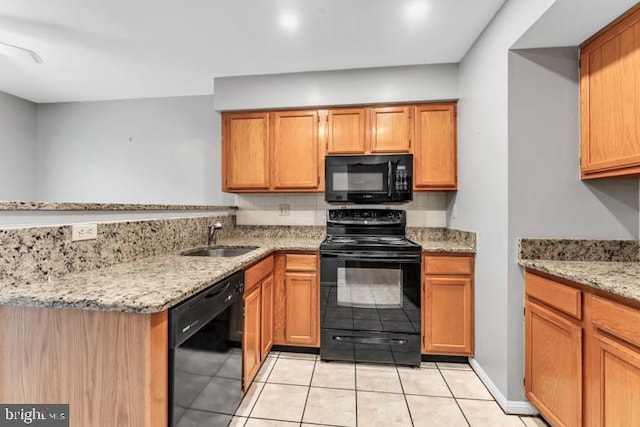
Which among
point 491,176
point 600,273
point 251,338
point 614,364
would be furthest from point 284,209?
point 614,364

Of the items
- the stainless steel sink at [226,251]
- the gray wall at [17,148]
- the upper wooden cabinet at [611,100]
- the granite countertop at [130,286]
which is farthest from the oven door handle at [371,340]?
the gray wall at [17,148]

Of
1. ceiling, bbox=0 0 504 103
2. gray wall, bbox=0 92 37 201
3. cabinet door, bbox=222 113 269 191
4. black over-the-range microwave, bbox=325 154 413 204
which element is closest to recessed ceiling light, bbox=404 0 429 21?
ceiling, bbox=0 0 504 103

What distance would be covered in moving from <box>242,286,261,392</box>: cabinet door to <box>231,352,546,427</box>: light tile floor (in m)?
0.14

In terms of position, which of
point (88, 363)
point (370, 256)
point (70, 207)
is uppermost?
point (70, 207)

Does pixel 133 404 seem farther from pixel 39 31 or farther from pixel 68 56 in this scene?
pixel 68 56

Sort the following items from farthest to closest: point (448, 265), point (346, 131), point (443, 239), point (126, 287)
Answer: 1. point (443, 239)
2. point (346, 131)
3. point (448, 265)
4. point (126, 287)

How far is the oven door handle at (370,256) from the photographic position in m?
2.26

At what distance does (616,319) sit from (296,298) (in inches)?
73.9

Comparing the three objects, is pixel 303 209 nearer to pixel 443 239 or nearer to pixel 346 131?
pixel 346 131

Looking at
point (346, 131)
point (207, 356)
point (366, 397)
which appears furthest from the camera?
point (346, 131)

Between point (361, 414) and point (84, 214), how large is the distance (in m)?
1.86

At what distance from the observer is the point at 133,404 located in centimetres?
95

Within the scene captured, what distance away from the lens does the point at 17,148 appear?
11.2ft

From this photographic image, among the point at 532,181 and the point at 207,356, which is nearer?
the point at 207,356
